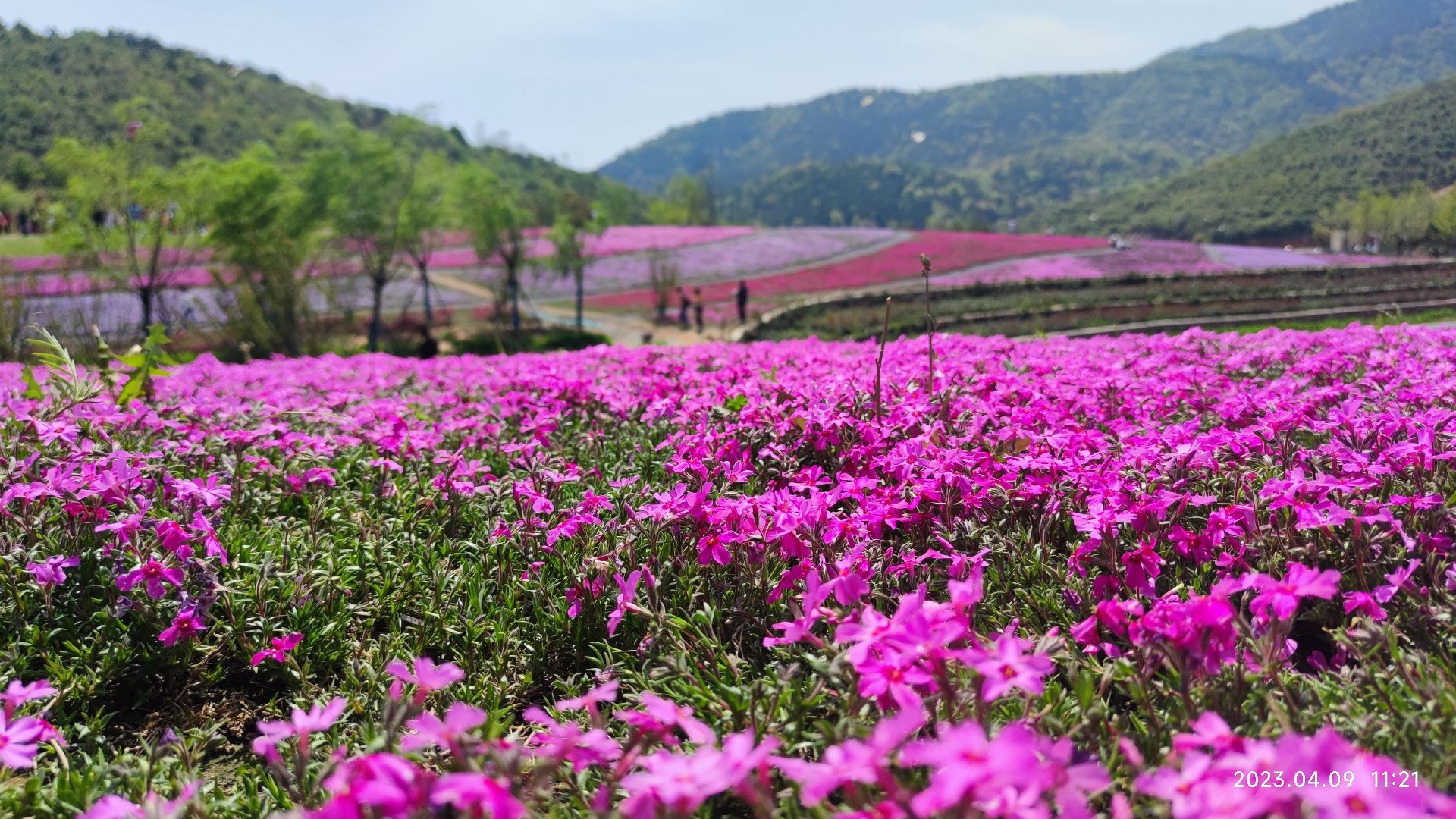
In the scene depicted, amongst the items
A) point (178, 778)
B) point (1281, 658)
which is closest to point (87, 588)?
point (178, 778)

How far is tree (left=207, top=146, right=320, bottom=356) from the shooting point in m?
21.1

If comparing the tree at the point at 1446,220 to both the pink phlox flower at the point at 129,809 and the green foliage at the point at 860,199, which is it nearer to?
the pink phlox flower at the point at 129,809

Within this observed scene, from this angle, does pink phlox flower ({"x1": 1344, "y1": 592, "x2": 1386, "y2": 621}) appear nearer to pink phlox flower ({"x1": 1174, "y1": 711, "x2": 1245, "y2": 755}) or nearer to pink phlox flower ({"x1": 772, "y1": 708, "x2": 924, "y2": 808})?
pink phlox flower ({"x1": 1174, "y1": 711, "x2": 1245, "y2": 755})

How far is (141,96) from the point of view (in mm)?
56188

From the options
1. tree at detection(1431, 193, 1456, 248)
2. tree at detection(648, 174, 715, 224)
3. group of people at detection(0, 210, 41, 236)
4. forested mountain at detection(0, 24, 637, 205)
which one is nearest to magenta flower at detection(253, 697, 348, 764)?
tree at detection(1431, 193, 1456, 248)

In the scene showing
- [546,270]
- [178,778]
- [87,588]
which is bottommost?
[178,778]

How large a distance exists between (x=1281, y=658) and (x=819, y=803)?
3.56 feet

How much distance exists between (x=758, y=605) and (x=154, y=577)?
1756 mm

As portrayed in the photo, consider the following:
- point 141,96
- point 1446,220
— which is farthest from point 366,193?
point 1446,220

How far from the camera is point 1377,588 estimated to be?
71.8 inches

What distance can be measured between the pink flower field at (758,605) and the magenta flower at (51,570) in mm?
12

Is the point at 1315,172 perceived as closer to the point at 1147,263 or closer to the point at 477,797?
the point at 1147,263

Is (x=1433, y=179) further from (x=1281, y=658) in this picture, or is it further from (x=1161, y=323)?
(x=1281, y=658)

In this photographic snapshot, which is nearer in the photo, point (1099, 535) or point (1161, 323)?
point (1099, 535)
